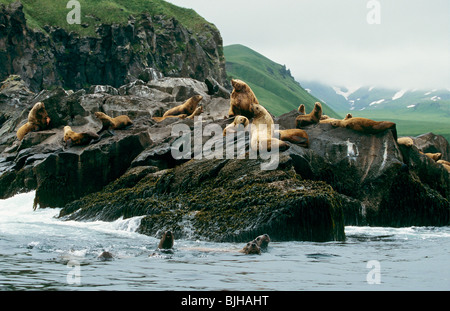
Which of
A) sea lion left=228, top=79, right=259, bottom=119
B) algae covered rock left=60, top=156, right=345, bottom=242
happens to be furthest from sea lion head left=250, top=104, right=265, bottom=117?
algae covered rock left=60, top=156, right=345, bottom=242

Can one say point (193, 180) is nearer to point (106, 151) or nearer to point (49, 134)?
point (106, 151)

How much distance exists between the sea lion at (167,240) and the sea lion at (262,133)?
5.46 m

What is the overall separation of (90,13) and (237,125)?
93.9 meters

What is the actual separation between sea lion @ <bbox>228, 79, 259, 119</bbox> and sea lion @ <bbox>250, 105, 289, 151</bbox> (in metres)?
0.27

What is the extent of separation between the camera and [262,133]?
1686 centimetres

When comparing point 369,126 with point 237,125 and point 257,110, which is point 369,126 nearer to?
point 257,110

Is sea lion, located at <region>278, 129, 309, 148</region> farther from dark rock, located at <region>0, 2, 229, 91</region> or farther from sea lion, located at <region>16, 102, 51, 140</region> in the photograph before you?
dark rock, located at <region>0, 2, 229, 91</region>

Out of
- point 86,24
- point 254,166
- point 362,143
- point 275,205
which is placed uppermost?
point 86,24

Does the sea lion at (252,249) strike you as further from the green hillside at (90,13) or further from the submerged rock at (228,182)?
the green hillside at (90,13)

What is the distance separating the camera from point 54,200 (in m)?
18.4

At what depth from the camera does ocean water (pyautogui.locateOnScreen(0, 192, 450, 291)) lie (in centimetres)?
728

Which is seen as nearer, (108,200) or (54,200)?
(108,200)
